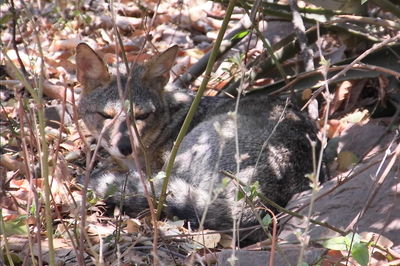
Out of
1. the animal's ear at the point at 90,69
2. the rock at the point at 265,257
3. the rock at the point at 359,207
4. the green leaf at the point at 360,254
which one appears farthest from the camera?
the animal's ear at the point at 90,69

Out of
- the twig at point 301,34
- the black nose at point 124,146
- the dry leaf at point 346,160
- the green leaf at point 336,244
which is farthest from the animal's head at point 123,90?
the green leaf at point 336,244

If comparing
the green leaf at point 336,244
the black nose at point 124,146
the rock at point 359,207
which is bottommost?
the rock at point 359,207

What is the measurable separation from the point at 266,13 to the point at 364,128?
46.9 inches

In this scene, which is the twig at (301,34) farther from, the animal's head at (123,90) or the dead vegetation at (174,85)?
the animal's head at (123,90)

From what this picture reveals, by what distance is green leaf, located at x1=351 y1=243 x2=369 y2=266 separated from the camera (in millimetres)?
2623

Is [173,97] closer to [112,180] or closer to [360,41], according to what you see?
[112,180]

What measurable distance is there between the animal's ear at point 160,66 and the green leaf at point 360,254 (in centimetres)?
265

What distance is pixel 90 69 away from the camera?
16.6 ft

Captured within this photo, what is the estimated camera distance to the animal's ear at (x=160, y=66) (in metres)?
5.02

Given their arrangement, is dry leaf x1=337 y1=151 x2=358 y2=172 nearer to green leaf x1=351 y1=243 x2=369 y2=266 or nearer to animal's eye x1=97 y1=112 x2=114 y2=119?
animal's eye x1=97 y1=112 x2=114 y2=119

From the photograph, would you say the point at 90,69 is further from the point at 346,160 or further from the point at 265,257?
the point at 265,257

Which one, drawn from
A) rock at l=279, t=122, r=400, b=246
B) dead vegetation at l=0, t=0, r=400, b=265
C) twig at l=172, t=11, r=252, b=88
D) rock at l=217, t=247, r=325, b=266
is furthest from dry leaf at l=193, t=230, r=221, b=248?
twig at l=172, t=11, r=252, b=88

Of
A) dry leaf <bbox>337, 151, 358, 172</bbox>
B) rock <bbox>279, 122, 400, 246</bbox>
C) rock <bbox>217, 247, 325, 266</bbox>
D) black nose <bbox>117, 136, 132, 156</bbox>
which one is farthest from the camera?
dry leaf <bbox>337, 151, 358, 172</bbox>

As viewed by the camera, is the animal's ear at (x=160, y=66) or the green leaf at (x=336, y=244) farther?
the animal's ear at (x=160, y=66)
